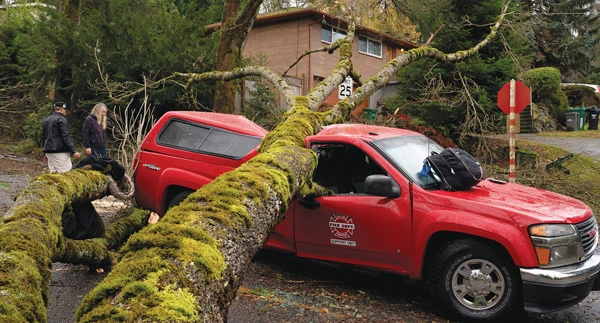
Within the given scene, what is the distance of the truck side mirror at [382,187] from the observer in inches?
199

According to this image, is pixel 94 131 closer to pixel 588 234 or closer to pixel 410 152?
pixel 410 152

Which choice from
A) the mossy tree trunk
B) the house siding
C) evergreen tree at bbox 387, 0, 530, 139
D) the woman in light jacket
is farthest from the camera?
the house siding

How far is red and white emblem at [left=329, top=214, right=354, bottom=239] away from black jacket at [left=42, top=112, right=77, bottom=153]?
17.7 ft

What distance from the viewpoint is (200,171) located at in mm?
6652

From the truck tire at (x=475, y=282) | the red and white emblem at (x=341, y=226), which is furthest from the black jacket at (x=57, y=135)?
the truck tire at (x=475, y=282)

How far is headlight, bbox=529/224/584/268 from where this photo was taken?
436 centimetres

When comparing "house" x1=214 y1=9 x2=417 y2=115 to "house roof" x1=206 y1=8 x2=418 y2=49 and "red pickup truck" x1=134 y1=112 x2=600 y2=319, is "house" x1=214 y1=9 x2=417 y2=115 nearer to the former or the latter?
"house roof" x1=206 y1=8 x2=418 y2=49

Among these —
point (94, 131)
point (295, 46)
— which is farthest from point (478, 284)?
point (295, 46)

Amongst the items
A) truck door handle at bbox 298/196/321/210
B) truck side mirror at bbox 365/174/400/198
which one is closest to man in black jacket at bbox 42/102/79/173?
truck door handle at bbox 298/196/321/210

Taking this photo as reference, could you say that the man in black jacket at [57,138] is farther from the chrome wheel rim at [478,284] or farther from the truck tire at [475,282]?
the chrome wheel rim at [478,284]

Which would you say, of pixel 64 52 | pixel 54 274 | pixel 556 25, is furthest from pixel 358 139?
pixel 556 25

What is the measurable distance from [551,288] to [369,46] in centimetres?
2739

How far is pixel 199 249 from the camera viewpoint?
298 centimetres

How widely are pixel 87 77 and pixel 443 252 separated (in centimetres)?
1471
